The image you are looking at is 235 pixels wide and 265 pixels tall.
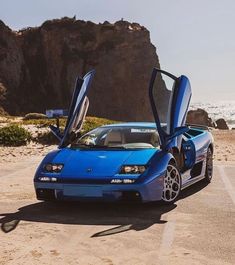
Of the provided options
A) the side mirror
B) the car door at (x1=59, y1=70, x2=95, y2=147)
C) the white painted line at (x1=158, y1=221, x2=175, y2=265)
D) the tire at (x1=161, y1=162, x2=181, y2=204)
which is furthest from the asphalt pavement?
the car door at (x1=59, y1=70, x2=95, y2=147)

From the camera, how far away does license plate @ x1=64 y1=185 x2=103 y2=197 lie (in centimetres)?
621

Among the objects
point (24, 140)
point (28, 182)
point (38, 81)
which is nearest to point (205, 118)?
point (38, 81)

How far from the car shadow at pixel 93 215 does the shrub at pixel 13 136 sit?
1066 centimetres

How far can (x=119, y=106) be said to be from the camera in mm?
59906

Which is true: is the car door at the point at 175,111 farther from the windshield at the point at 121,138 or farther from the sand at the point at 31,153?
the sand at the point at 31,153

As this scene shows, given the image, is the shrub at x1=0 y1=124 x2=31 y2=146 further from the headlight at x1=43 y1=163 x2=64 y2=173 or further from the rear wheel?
the headlight at x1=43 y1=163 x2=64 y2=173

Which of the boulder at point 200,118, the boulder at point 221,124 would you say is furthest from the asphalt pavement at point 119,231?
the boulder at point 221,124

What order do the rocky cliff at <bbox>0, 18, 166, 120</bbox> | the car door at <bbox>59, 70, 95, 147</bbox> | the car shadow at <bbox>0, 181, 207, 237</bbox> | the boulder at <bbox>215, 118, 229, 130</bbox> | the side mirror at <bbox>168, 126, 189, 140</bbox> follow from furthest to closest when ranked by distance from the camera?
the rocky cliff at <bbox>0, 18, 166, 120</bbox>
the boulder at <bbox>215, 118, 229, 130</bbox>
the car door at <bbox>59, 70, 95, 147</bbox>
the side mirror at <bbox>168, 126, 189, 140</bbox>
the car shadow at <bbox>0, 181, 207, 237</bbox>

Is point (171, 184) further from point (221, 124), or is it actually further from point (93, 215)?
point (221, 124)

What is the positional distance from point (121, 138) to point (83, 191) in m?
1.58

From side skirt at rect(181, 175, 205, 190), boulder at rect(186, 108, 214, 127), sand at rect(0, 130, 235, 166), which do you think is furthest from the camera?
boulder at rect(186, 108, 214, 127)

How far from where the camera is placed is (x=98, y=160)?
6.64m

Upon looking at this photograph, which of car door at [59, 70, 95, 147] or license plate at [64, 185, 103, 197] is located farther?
car door at [59, 70, 95, 147]

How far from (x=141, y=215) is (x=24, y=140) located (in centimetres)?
1223
